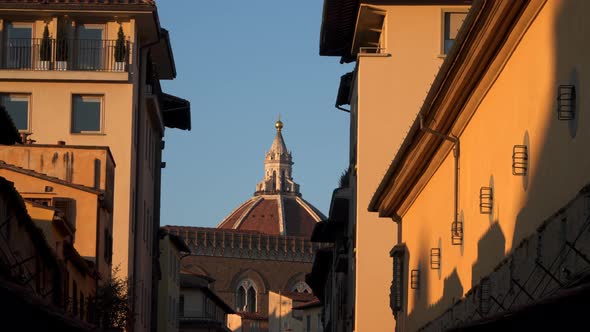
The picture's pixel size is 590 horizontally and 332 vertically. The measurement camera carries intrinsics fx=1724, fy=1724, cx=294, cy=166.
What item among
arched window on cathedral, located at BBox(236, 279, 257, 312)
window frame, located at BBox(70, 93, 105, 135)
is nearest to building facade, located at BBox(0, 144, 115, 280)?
window frame, located at BBox(70, 93, 105, 135)

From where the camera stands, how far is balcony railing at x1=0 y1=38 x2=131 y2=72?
47531mm

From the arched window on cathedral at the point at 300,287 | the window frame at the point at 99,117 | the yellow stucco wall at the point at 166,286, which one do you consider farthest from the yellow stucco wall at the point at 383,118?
the arched window on cathedral at the point at 300,287

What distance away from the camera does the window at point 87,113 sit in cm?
4769

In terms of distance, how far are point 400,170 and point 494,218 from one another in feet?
31.5

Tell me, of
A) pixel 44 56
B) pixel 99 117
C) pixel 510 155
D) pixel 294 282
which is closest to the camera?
pixel 510 155

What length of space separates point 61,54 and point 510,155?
3023 cm

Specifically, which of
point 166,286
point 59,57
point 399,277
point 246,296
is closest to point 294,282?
point 246,296

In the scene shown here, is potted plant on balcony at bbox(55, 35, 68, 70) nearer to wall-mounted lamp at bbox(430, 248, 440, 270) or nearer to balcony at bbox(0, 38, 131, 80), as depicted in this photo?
balcony at bbox(0, 38, 131, 80)

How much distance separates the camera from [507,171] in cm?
1933

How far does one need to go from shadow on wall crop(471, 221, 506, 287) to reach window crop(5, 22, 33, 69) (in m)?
27.3

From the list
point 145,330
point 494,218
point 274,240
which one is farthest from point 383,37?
point 274,240

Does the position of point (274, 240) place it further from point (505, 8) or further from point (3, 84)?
point (505, 8)

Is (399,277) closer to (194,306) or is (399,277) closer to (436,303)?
(436,303)

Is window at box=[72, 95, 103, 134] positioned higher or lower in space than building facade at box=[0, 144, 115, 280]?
higher
